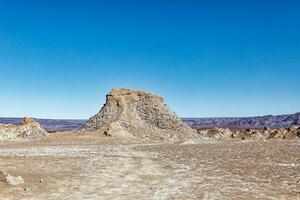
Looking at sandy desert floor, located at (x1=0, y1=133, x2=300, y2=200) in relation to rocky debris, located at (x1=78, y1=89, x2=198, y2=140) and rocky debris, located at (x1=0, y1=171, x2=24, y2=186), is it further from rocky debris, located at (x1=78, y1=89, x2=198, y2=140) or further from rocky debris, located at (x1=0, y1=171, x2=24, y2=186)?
rocky debris, located at (x1=78, y1=89, x2=198, y2=140)

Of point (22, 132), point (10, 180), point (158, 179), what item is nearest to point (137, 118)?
point (22, 132)

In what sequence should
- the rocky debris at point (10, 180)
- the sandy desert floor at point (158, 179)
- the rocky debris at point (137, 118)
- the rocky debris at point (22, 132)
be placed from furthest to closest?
1. the rocky debris at point (137, 118)
2. the rocky debris at point (22, 132)
3. the rocky debris at point (10, 180)
4. the sandy desert floor at point (158, 179)

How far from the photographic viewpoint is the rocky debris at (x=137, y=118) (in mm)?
65562

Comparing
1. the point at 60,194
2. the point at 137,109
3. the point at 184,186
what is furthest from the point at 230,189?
the point at 137,109

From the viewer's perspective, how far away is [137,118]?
69.8 m

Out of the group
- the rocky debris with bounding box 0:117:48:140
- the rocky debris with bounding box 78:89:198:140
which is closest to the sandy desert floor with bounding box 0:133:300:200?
the rocky debris with bounding box 0:117:48:140

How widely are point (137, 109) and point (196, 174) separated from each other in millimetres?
50842

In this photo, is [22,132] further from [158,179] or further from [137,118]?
[158,179]

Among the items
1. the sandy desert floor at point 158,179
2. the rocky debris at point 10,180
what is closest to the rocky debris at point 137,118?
the sandy desert floor at point 158,179

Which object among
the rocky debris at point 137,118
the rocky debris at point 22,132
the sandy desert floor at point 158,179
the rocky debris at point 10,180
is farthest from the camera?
the rocky debris at point 137,118

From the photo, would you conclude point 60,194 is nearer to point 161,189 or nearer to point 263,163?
point 161,189

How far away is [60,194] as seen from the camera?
15.1 m

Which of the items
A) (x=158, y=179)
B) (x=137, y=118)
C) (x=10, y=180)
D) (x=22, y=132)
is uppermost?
(x=137, y=118)

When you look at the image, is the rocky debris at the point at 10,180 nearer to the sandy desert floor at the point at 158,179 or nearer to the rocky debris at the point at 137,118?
the sandy desert floor at the point at 158,179
